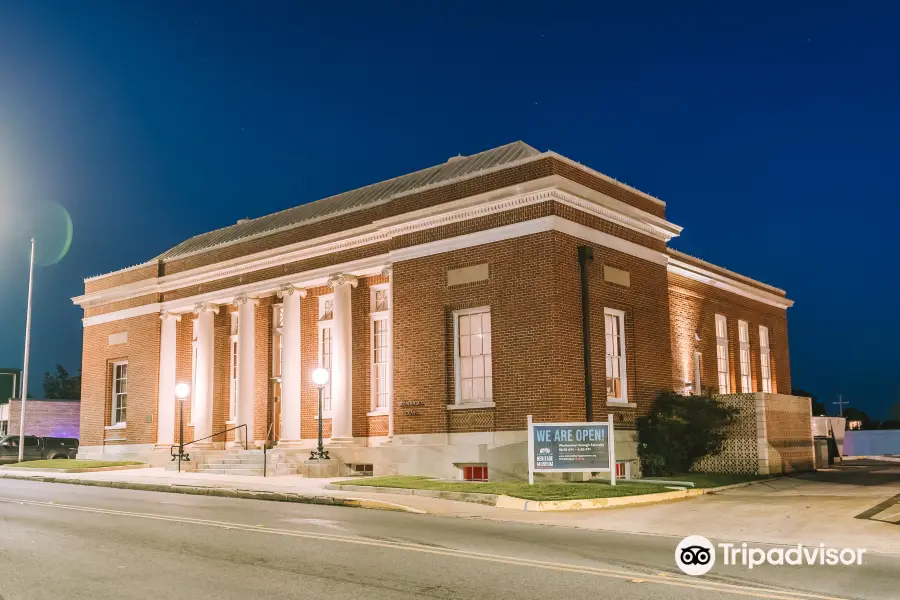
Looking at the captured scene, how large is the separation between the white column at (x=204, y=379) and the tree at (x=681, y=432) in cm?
1611

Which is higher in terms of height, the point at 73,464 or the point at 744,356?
the point at 744,356

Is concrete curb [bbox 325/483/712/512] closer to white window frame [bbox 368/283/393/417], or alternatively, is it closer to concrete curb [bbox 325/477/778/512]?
concrete curb [bbox 325/477/778/512]

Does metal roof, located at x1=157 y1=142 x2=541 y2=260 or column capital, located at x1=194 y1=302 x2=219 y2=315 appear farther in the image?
column capital, located at x1=194 y1=302 x2=219 y2=315

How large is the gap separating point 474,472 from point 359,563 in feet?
45.2

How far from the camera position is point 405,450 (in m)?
24.7

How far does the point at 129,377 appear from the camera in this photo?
3584 centimetres

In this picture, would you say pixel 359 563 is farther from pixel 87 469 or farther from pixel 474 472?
pixel 87 469

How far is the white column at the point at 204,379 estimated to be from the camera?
105ft

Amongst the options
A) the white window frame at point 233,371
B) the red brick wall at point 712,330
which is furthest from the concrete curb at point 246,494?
the red brick wall at point 712,330

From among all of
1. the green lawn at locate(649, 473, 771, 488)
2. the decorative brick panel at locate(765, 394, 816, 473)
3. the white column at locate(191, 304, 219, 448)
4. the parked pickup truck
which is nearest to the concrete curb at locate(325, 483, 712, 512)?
the green lawn at locate(649, 473, 771, 488)

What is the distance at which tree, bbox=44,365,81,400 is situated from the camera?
119188 mm

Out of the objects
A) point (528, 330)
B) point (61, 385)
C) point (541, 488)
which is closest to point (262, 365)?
point (528, 330)

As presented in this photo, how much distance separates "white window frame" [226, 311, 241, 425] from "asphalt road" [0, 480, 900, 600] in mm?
17084

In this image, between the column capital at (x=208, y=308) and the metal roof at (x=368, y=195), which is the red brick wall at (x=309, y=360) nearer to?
the metal roof at (x=368, y=195)
